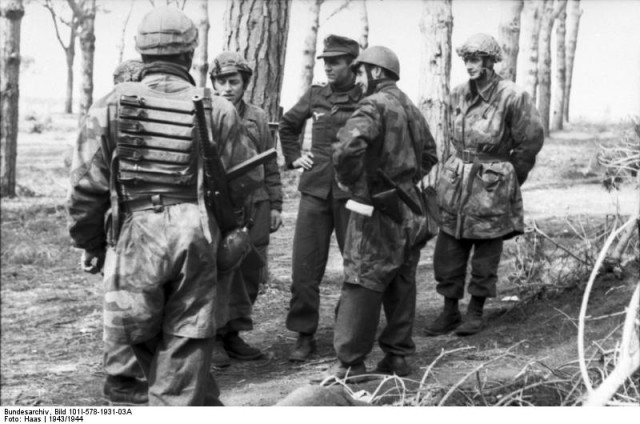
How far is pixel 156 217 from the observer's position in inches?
178

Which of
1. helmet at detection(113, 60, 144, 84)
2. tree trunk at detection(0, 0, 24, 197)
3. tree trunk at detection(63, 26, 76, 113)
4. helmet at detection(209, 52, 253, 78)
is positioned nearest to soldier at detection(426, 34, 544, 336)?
helmet at detection(209, 52, 253, 78)

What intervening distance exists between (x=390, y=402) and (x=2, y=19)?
457 inches

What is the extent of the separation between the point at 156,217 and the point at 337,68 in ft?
8.37

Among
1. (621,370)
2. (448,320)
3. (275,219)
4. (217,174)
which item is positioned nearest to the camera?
(621,370)

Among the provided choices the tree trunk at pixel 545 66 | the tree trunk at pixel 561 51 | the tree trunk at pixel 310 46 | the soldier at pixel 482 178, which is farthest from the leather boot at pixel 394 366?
the tree trunk at pixel 561 51

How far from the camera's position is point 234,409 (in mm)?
4570

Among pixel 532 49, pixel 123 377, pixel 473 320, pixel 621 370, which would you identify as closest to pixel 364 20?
pixel 532 49

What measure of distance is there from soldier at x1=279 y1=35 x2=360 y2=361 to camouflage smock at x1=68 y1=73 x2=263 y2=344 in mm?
2141

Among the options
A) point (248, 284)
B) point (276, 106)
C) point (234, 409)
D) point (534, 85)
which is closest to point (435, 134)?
point (276, 106)

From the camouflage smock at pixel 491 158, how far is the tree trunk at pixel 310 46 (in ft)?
47.0

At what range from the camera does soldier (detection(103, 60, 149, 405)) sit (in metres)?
5.48

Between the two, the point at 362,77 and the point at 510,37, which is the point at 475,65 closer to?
the point at 362,77

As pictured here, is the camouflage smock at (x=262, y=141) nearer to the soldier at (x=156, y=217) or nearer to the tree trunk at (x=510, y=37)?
the soldier at (x=156, y=217)

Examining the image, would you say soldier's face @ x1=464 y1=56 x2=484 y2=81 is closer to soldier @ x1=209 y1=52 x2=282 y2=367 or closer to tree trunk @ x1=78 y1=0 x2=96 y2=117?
soldier @ x1=209 y1=52 x2=282 y2=367
